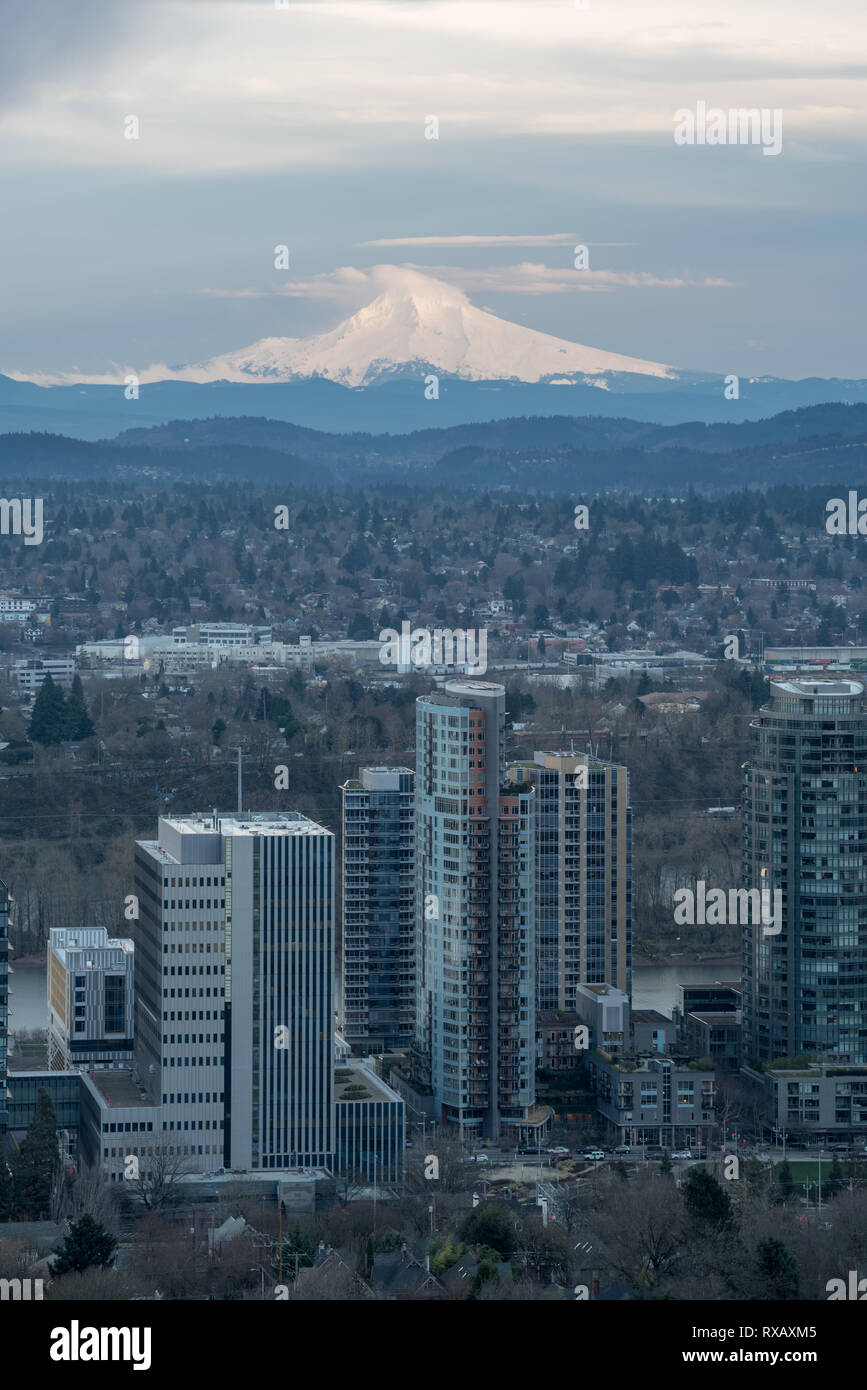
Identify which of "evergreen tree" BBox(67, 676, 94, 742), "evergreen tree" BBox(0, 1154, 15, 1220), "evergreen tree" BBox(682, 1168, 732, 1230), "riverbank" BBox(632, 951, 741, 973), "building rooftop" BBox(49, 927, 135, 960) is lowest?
"riverbank" BBox(632, 951, 741, 973)

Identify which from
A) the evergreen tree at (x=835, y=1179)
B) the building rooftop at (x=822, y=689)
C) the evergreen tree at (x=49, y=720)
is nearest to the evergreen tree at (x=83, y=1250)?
the evergreen tree at (x=835, y=1179)

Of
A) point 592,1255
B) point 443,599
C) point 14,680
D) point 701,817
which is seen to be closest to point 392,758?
point 701,817

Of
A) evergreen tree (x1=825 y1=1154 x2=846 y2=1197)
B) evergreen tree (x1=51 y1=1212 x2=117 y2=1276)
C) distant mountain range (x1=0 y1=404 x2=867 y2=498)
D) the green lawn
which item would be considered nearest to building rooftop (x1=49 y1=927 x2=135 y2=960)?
the green lawn

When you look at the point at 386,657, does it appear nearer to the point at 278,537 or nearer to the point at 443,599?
the point at 443,599

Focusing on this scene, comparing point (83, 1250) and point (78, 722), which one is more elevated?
point (78, 722)

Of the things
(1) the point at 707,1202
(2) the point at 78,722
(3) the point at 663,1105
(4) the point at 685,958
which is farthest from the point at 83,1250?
(2) the point at 78,722

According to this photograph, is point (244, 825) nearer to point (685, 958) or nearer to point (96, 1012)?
point (96, 1012)

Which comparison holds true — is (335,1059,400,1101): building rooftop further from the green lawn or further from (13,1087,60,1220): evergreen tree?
the green lawn
